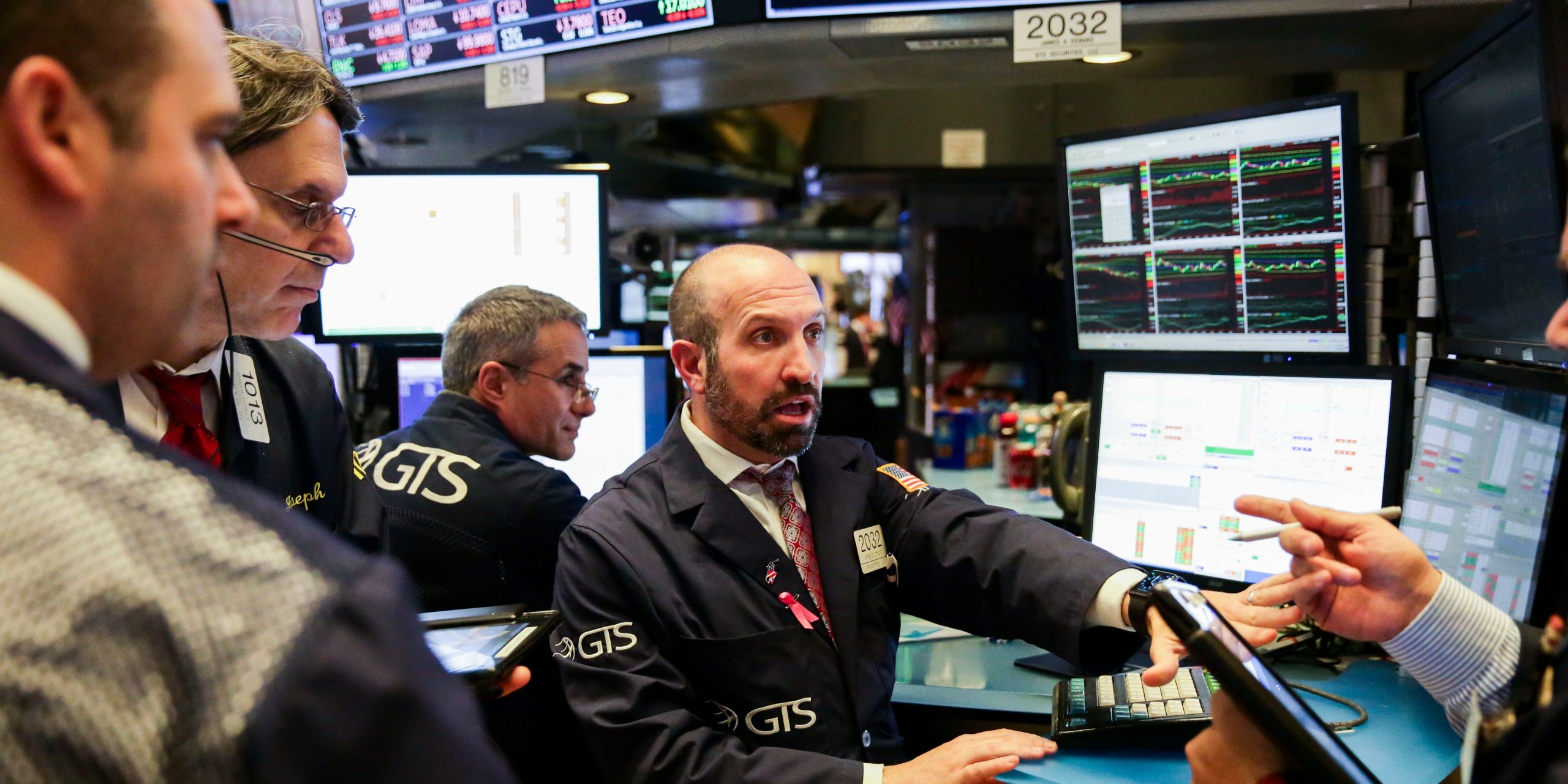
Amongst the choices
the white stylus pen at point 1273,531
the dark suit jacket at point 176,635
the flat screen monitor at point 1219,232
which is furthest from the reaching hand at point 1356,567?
the dark suit jacket at point 176,635

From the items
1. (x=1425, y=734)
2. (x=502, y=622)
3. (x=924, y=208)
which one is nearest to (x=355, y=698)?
(x=502, y=622)

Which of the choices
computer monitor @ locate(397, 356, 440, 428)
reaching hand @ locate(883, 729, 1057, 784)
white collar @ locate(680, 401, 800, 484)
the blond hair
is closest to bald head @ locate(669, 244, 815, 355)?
white collar @ locate(680, 401, 800, 484)

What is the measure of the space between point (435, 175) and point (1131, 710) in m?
2.02

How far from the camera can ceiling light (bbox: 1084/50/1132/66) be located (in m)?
2.30

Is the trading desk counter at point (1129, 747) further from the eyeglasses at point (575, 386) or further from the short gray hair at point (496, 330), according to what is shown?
the short gray hair at point (496, 330)

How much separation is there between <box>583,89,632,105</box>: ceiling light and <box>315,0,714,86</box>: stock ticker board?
234 mm

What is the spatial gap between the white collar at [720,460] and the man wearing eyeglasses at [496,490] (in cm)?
50

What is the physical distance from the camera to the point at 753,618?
167 centimetres

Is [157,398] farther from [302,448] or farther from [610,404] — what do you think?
[610,404]

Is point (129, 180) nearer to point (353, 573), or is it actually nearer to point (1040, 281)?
point (353, 573)

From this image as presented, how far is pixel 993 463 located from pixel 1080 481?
1464 mm

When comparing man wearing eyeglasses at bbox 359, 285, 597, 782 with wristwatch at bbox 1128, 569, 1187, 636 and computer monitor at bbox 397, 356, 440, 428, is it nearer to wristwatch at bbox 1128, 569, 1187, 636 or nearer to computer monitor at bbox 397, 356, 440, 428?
computer monitor at bbox 397, 356, 440, 428

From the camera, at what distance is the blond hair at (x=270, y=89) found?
1.48m

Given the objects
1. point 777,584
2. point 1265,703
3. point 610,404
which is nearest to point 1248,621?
point 1265,703
